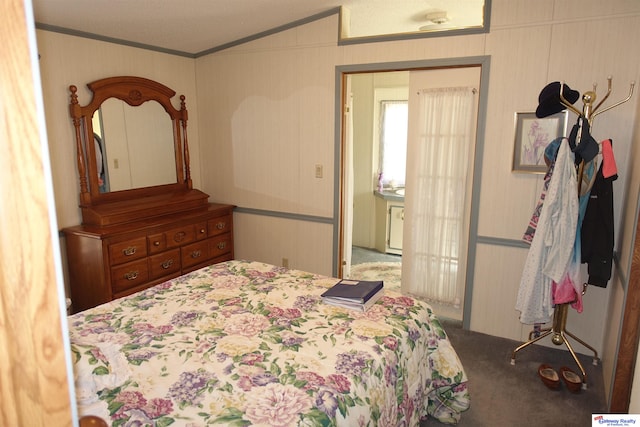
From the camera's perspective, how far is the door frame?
3.07m

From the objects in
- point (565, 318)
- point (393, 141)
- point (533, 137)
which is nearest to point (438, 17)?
point (533, 137)

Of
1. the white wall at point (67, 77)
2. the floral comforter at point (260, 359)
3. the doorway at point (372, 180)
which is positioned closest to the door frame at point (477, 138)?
the doorway at point (372, 180)

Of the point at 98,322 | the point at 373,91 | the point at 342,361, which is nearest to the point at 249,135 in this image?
the point at 373,91

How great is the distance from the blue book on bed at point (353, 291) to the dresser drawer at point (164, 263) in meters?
1.84

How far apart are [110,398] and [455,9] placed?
12.3ft

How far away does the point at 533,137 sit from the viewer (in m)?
2.95

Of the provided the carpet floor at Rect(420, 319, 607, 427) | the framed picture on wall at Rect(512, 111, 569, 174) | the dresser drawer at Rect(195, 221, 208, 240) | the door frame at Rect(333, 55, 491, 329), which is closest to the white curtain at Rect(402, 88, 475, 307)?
the door frame at Rect(333, 55, 491, 329)

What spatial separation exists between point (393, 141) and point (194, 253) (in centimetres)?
286

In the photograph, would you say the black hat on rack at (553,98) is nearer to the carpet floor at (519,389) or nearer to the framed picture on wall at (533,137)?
the framed picture on wall at (533,137)

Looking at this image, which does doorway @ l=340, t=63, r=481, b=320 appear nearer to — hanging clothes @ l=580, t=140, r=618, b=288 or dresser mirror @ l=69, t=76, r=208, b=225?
dresser mirror @ l=69, t=76, r=208, b=225

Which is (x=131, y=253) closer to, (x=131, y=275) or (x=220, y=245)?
(x=131, y=275)

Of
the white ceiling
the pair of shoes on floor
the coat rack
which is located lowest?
the pair of shoes on floor

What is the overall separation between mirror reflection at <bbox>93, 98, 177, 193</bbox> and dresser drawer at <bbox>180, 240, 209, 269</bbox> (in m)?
0.69

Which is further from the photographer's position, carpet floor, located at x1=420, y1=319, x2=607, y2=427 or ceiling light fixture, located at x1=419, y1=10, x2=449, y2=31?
ceiling light fixture, located at x1=419, y1=10, x2=449, y2=31
